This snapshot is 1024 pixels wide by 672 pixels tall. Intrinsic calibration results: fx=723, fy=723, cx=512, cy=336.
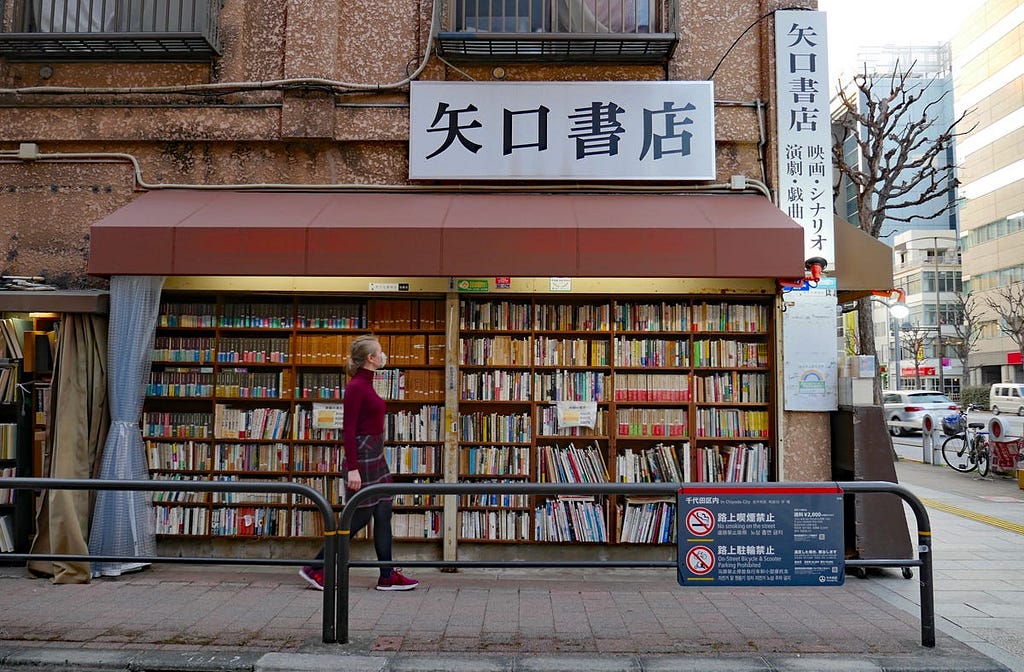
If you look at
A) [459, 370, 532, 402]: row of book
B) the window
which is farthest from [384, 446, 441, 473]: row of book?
the window

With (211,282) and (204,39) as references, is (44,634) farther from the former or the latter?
(204,39)

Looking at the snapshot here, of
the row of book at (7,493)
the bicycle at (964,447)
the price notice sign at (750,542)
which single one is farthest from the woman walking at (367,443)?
the bicycle at (964,447)

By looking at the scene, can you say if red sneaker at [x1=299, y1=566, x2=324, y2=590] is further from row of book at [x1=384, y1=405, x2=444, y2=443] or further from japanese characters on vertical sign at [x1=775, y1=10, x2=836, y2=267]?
japanese characters on vertical sign at [x1=775, y1=10, x2=836, y2=267]

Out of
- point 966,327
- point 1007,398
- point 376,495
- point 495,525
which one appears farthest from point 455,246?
point 966,327

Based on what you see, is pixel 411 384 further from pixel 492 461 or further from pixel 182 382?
pixel 182 382

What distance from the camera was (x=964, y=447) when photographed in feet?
51.6

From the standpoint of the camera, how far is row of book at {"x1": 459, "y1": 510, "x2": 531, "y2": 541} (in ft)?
23.7

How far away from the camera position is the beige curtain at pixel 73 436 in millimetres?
6289

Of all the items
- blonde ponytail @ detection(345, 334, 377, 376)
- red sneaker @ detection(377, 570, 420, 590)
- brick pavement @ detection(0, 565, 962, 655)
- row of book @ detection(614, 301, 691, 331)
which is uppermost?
row of book @ detection(614, 301, 691, 331)

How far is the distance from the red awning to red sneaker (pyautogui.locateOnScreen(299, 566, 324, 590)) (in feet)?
8.49

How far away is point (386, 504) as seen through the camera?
6.03m

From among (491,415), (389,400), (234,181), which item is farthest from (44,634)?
(234,181)

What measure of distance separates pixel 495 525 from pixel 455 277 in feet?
8.22

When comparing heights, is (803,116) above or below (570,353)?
above
